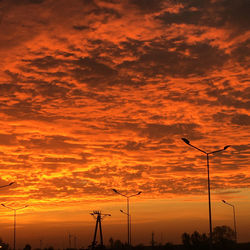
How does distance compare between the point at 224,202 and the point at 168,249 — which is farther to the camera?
the point at 168,249

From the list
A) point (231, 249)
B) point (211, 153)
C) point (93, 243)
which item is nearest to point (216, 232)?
point (231, 249)

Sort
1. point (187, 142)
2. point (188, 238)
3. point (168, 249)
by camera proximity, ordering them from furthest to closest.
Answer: point (188, 238), point (168, 249), point (187, 142)

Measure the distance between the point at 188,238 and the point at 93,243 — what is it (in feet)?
143

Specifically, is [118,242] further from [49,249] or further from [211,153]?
[211,153]

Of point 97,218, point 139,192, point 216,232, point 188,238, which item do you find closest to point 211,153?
point 139,192

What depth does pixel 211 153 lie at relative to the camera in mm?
45594

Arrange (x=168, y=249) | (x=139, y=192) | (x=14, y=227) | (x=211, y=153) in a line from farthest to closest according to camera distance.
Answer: (x=168, y=249)
(x=14, y=227)
(x=139, y=192)
(x=211, y=153)

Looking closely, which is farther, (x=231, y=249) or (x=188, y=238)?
(x=188, y=238)

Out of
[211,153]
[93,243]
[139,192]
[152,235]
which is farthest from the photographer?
[152,235]

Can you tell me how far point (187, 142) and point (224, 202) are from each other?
184 ft

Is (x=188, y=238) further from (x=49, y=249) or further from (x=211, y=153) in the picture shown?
(x=211, y=153)

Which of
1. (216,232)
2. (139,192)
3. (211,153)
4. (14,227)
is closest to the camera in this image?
(211,153)

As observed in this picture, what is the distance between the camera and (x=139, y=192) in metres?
84.6

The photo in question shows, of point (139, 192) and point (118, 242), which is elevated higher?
point (139, 192)
